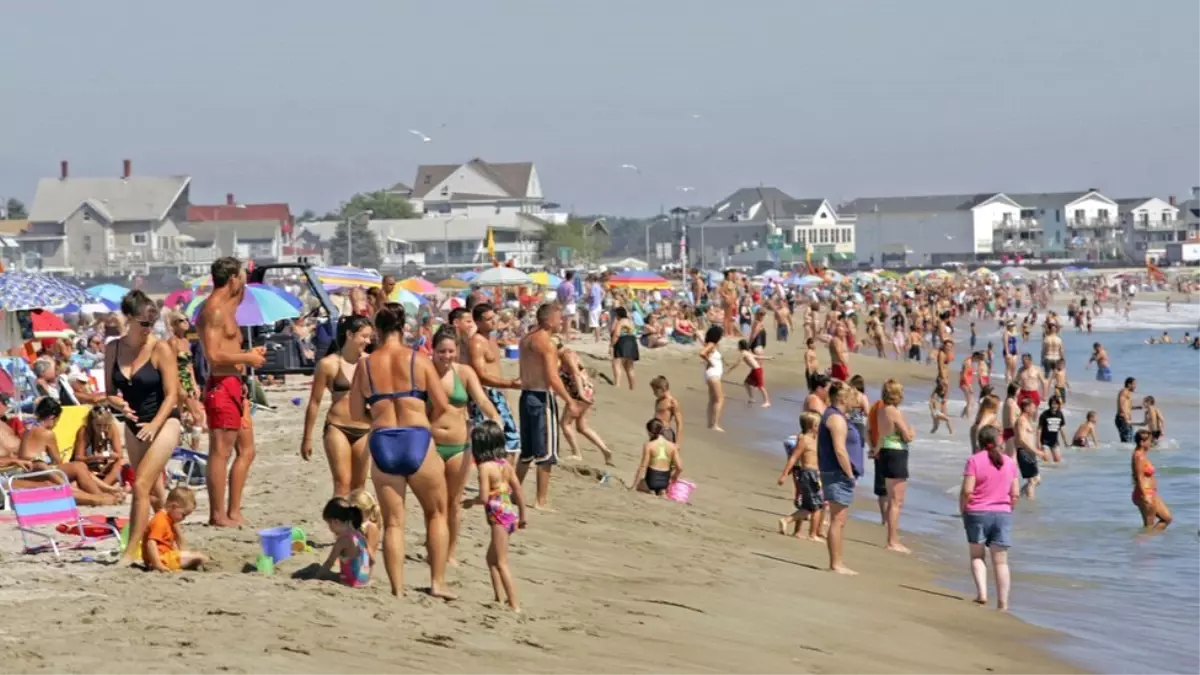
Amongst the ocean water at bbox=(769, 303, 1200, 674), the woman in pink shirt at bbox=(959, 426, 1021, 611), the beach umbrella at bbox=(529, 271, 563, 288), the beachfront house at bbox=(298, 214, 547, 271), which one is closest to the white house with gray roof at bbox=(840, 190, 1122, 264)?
the beachfront house at bbox=(298, 214, 547, 271)

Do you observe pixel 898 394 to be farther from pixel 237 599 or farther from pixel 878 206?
pixel 878 206

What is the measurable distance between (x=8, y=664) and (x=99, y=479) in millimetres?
5886

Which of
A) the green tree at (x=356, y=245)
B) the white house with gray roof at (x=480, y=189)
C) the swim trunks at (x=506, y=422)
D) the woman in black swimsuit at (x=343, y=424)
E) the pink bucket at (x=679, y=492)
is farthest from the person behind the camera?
the white house with gray roof at (x=480, y=189)

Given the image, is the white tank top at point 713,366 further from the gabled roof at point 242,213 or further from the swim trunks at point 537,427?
the gabled roof at point 242,213

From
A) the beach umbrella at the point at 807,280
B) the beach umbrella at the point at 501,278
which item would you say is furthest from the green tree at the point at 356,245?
the beach umbrella at the point at 501,278

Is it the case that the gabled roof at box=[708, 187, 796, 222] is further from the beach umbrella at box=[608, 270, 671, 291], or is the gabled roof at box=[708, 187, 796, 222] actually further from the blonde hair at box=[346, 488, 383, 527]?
the blonde hair at box=[346, 488, 383, 527]

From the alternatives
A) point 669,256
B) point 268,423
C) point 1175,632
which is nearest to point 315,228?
point 669,256

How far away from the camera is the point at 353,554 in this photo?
7.70 m

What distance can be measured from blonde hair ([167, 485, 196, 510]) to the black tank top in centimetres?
39

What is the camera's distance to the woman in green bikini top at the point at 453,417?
806cm

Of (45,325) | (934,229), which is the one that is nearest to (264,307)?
(45,325)

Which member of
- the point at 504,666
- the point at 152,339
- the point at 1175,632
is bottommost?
the point at 1175,632

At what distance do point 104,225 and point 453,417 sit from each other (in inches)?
3398

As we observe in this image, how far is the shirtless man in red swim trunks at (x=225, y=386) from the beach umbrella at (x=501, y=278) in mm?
23882
